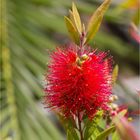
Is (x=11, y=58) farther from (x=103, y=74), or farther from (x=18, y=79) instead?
(x=103, y=74)

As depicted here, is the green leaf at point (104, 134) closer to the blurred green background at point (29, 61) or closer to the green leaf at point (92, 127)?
the green leaf at point (92, 127)

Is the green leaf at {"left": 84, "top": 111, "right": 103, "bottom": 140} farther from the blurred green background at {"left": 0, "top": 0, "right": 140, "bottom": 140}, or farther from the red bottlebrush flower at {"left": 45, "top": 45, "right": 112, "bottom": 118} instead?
the blurred green background at {"left": 0, "top": 0, "right": 140, "bottom": 140}

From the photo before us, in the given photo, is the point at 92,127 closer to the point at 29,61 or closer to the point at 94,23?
the point at 94,23

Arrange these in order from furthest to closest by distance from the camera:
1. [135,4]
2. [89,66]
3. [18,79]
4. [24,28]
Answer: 1. [24,28]
2. [18,79]
3. [135,4]
4. [89,66]

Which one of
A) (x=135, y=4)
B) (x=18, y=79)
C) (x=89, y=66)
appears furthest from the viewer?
(x=18, y=79)

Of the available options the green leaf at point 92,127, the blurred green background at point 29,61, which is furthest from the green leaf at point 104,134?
the blurred green background at point 29,61

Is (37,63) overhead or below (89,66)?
below

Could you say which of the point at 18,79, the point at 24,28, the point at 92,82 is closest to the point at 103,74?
the point at 92,82

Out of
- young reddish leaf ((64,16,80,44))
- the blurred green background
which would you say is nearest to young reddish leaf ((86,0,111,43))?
young reddish leaf ((64,16,80,44))
